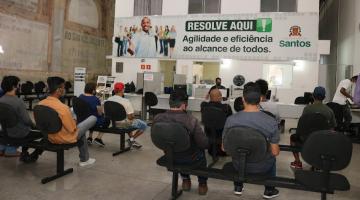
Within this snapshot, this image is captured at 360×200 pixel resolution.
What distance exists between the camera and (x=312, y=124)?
420 cm

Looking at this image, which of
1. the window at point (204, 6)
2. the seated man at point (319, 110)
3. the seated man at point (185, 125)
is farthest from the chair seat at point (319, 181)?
the window at point (204, 6)

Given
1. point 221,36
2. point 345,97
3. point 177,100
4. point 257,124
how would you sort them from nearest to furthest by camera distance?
point 257,124 → point 177,100 → point 345,97 → point 221,36

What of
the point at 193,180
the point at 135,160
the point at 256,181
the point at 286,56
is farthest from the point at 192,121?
the point at 286,56

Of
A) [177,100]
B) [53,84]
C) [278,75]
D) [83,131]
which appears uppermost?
[278,75]

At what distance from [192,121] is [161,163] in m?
0.53

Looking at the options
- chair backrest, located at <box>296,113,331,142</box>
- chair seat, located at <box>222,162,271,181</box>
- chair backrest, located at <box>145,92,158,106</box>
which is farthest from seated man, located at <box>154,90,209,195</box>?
chair backrest, located at <box>145,92,158,106</box>

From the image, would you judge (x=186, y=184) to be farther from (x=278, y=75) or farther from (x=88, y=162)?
(x=278, y=75)

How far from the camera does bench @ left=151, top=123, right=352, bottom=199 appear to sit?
2580 millimetres

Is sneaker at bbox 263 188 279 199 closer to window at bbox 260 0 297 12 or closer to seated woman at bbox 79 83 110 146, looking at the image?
seated woman at bbox 79 83 110 146

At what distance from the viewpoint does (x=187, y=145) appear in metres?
3.07

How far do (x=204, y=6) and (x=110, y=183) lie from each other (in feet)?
35.3

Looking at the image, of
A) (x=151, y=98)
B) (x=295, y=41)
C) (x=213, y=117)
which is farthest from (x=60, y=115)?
(x=295, y=41)

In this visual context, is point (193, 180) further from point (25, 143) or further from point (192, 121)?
point (25, 143)

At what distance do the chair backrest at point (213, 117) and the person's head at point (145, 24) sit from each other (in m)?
9.77
